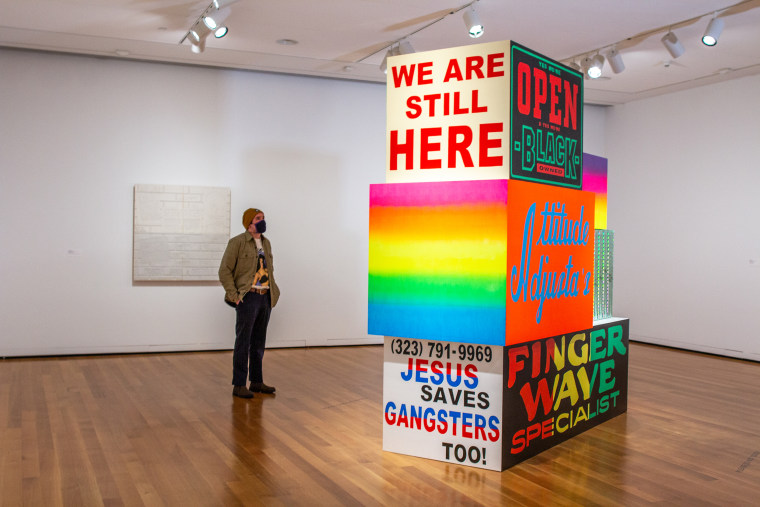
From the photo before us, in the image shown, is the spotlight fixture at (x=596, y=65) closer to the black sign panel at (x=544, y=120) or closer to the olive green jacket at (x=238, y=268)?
the black sign panel at (x=544, y=120)

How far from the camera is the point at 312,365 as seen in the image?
295 inches

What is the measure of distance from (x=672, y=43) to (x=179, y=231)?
542 cm

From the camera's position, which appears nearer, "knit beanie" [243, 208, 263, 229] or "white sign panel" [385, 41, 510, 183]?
"white sign panel" [385, 41, 510, 183]

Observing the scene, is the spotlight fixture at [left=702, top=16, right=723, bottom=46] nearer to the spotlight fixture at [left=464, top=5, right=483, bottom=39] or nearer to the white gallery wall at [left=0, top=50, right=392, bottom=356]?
the spotlight fixture at [left=464, top=5, right=483, bottom=39]

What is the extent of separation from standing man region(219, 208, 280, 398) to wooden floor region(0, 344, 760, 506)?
35cm

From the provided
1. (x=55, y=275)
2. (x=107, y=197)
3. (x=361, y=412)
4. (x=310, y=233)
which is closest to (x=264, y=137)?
(x=310, y=233)

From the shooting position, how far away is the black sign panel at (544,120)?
4117 mm

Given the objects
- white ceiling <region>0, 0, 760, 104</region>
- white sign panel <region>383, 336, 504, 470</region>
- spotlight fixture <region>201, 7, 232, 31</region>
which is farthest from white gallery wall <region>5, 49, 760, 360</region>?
white sign panel <region>383, 336, 504, 470</region>

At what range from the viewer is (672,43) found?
6.63 m

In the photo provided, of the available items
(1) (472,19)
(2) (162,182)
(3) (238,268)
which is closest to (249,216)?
(3) (238,268)

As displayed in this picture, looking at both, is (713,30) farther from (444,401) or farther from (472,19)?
(444,401)

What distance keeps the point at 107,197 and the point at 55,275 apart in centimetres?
99

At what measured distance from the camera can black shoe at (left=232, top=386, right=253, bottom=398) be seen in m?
5.79

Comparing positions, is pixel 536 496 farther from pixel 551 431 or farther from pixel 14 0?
pixel 14 0
